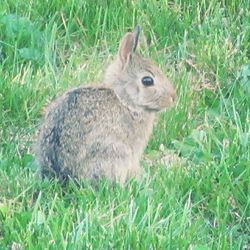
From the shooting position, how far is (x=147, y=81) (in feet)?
19.9

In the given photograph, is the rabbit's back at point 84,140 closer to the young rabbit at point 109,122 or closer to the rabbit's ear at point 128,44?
the young rabbit at point 109,122

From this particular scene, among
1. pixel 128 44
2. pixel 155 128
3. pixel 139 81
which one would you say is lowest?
pixel 155 128

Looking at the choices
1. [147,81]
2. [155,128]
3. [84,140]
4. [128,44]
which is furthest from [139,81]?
[84,140]

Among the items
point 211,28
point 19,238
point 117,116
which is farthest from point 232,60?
point 19,238

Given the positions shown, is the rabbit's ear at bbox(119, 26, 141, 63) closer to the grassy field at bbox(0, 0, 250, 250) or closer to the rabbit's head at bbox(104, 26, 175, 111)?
the rabbit's head at bbox(104, 26, 175, 111)

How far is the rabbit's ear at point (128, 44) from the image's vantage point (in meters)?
5.97

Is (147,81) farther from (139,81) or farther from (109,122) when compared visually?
(109,122)

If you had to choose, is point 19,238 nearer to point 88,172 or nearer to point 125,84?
point 88,172

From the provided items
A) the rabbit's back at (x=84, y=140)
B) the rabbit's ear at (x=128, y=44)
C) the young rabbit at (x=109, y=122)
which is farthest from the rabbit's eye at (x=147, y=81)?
the rabbit's back at (x=84, y=140)

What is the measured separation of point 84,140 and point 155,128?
0.77 metres

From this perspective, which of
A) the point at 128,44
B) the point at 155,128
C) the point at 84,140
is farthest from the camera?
the point at 155,128

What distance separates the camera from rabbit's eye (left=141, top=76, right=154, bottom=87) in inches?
238

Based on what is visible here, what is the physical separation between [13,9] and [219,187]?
7.70 feet

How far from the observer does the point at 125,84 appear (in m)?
6.02
